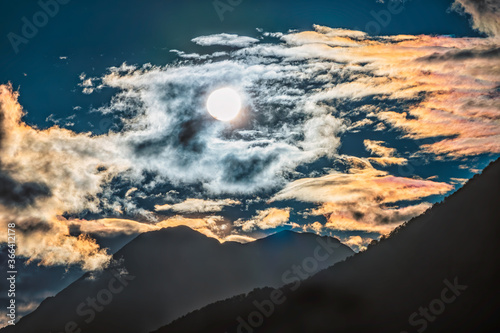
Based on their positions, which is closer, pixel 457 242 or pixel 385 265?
pixel 457 242

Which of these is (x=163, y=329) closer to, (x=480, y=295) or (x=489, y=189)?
(x=480, y=295)

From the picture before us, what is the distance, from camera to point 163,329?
128 metres

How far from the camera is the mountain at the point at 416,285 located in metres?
64.1

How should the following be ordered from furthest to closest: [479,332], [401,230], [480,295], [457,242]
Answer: [401,230], [457,242], [480,295], [479,332]

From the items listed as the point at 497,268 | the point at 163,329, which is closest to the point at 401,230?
the point at 497,268

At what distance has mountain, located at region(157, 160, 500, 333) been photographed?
6412 cm

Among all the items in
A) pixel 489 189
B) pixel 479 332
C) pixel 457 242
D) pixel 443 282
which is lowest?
pixel 479 332

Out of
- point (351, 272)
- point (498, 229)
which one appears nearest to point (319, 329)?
point (351, 272)

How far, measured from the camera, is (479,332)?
56.1 m

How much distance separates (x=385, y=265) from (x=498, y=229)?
1088 inches

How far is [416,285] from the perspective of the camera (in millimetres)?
76062

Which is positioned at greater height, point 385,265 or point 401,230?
point 401,230

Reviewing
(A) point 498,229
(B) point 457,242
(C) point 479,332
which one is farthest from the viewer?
(B) point 457,242

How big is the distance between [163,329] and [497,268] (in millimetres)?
109831
